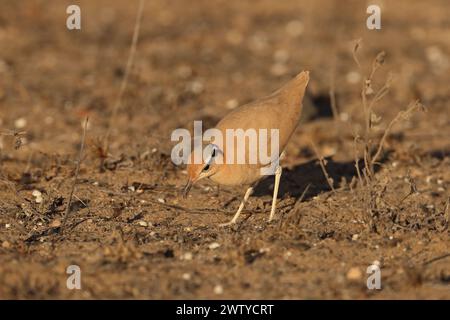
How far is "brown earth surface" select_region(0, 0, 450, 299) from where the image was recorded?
554 cm

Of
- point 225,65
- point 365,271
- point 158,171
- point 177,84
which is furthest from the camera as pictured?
point 225,65

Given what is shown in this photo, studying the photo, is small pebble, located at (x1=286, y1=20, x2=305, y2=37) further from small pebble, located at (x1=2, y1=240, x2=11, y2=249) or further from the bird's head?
small pebble, located at (x1=2, y1=240, x2=11, y2=249)

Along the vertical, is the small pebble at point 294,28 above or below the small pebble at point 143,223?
above

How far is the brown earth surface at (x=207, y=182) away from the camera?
18.2 feet

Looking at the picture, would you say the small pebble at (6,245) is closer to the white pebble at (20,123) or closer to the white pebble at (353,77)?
the white pebble at (20,123)

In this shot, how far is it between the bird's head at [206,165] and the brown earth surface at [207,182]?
520 mm

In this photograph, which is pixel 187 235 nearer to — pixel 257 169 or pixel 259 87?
pixel 257 169

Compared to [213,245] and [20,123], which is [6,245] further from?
[20,123]

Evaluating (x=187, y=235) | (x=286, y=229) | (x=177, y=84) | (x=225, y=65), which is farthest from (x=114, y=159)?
(x=225, y=65)

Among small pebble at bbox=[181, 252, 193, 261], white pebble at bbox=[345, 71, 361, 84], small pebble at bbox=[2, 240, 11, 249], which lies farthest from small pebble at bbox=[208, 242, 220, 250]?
white pebble at bbox=[345, 71, 361, 84]

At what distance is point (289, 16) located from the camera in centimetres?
1449

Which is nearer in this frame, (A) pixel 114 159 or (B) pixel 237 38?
(A) pixel 114 159

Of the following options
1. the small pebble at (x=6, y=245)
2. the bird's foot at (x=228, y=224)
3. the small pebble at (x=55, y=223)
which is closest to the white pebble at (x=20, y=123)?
the small pebble at (x=55, y=223)
